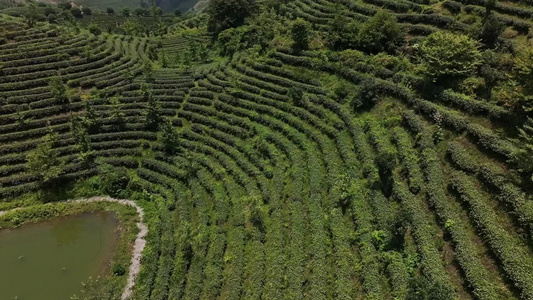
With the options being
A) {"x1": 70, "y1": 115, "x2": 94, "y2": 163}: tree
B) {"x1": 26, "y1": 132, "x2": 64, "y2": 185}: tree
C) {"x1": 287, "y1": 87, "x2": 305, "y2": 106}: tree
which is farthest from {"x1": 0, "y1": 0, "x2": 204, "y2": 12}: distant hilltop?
{"x1": 26, "y1": 132, "x2": 64, "y2": 185}: tree

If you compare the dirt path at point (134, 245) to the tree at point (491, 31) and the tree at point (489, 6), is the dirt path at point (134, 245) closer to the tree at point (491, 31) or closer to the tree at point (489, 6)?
the tree at point (491, 31)

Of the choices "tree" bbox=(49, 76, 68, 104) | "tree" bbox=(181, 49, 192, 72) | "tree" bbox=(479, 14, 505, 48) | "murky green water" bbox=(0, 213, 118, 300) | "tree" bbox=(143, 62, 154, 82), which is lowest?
"murky green water" bbox=(0, 213, 118, 300)

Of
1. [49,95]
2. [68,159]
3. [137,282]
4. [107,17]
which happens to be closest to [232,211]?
[137,282]

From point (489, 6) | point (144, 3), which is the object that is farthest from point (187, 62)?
point (144, 3)

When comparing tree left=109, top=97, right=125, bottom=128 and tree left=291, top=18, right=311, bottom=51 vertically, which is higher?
tree left=291, top=18, right=311, bottom=51

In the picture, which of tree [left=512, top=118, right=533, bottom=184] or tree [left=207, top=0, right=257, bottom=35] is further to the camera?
tree [left=207, top=0, right=257, bottom=35]

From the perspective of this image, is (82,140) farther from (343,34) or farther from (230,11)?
(230,11)

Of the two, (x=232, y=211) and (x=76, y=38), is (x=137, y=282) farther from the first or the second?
(x=76, y=38)

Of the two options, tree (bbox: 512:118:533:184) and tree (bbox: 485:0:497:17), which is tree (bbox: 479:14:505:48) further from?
tree (bbox: 512:118:533:184)
